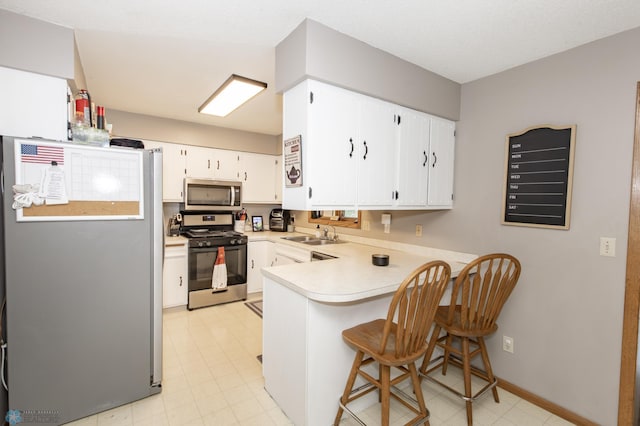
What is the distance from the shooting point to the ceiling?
62.3 inches

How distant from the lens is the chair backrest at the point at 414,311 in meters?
1.45

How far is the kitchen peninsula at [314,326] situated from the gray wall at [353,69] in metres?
1.26

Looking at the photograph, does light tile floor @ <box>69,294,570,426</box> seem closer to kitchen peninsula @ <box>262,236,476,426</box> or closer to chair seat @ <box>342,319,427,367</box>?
kitchen peninsula @ <box>262,236,476,426</box>

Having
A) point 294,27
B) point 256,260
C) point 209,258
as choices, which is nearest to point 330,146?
point 294,27

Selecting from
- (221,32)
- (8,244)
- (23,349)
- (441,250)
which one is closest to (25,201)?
(8,244)

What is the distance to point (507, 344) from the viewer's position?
2273 millimetres

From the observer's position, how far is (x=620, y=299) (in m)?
1.76

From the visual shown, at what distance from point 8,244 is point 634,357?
3.58 meters

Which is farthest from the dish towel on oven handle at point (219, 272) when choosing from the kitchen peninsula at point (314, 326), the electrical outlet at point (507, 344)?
the electrical outlet at point (507, 344)

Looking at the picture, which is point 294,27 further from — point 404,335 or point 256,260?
point 256,260

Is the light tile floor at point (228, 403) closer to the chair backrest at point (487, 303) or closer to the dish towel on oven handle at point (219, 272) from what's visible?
the chair backrest at point (487, 303)

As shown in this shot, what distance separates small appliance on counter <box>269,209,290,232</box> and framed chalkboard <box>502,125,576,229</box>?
319 centimetres

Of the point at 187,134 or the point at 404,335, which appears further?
the point at 187,134

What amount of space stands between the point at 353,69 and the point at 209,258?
9.41ft
